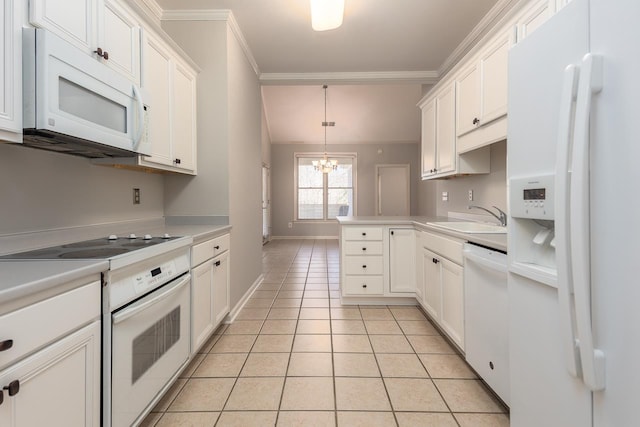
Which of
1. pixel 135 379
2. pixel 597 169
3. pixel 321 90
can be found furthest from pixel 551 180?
pixel 321 90

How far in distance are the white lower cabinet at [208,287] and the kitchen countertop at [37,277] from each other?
90 cm

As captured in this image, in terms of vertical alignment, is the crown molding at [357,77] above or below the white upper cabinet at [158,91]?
above

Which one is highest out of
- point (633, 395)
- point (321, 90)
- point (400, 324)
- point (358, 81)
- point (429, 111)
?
point (321, 90)

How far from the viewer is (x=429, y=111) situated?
3492 millimetres

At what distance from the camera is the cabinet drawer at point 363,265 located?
3.34 meters

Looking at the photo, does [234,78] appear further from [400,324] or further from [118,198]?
[400,324]

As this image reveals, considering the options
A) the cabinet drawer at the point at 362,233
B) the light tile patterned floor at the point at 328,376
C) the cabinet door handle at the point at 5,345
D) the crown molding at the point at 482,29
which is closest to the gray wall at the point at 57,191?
the cabinet door handle at the point at 5,345

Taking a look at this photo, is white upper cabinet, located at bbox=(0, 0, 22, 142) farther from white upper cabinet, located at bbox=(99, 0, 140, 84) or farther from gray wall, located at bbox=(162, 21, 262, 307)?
gray wall, located at bbox=(162, 21, 262, 307)

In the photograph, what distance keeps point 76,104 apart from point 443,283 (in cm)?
242

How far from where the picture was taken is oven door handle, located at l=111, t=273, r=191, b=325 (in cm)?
125

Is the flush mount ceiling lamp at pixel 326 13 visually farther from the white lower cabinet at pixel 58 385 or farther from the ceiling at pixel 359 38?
the white lower cabinet at pixel 58 385

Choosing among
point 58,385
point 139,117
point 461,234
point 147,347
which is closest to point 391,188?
point 461,234

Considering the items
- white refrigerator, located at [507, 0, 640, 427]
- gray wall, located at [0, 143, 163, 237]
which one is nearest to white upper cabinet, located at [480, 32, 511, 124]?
white refrigerator, located at [507, 0, 640, 427]

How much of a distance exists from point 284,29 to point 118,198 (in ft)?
6.93
